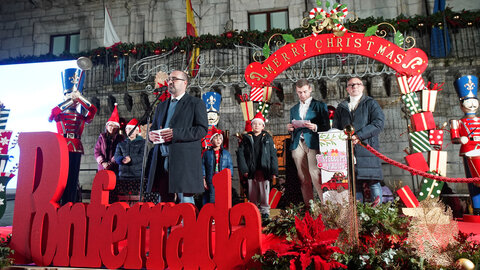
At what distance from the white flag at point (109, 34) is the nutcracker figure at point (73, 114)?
539 cm

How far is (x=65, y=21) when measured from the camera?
12.9 meters

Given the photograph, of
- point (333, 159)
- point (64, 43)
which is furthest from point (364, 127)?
point (64, 43)

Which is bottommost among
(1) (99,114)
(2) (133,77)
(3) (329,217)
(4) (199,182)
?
→ (3) (329,217)

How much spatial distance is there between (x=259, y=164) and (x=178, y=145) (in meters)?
2.62

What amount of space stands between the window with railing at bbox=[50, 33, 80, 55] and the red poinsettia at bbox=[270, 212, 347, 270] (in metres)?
13.0

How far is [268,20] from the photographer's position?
11836 mm

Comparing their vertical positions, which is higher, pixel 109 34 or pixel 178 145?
pixel 109 34

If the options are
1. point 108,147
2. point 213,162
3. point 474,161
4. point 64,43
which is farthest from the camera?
point 64,43

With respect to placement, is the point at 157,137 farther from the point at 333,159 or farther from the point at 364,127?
the point at 364,127

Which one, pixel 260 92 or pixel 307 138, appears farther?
pixel 260 92

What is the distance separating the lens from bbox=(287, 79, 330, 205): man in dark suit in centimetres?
551

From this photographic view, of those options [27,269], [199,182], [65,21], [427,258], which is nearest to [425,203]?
[427,258]

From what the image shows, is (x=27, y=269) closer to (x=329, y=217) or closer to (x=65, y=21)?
(x=329, y=217)

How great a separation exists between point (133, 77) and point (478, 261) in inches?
430
